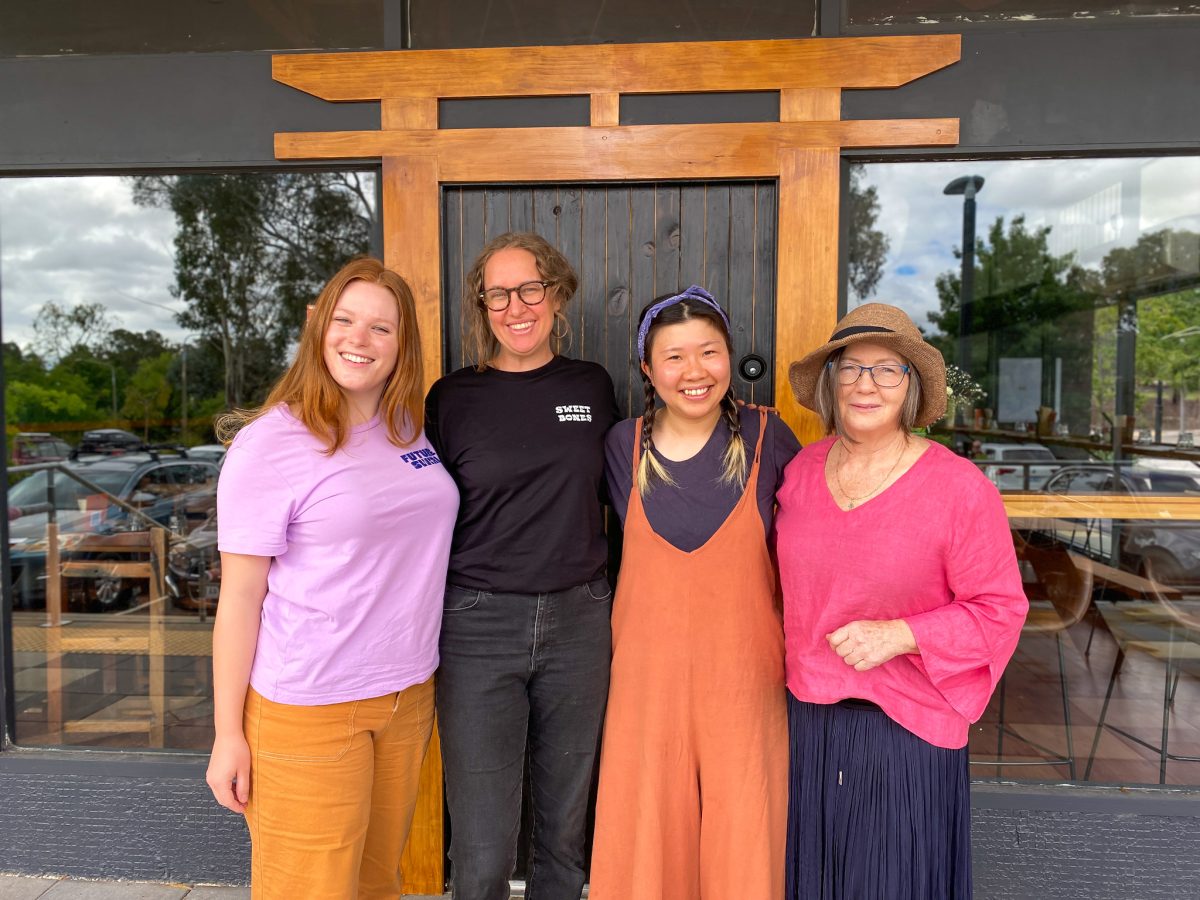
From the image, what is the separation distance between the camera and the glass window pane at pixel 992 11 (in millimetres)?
2309

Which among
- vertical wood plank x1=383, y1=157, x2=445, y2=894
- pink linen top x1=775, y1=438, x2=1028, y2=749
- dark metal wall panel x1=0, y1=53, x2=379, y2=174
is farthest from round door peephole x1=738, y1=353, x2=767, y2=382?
dark metal wall panel x1=0, y1=53, x2=379, y2=174

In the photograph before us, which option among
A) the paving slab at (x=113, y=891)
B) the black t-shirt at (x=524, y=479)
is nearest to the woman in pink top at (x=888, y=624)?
the black t-shirt at (x=524, y=479)

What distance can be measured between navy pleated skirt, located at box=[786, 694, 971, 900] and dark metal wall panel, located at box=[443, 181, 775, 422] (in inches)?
43.1

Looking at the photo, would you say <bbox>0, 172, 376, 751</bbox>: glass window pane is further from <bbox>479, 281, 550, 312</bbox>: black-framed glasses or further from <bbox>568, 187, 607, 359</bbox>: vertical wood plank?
<bbox>479, 281, 550, 312</bbox>: black-framed glasses

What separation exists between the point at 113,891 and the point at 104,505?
2518 millimetres

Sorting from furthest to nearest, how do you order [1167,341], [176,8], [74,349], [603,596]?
[74,349]
[1167,341]
[176,8]
[603,596]

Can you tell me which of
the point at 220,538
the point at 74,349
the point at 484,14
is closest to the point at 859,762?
the point at 220,538

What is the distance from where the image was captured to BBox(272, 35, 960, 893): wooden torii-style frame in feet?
7.36

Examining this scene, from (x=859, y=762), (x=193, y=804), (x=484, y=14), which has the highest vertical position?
(x=484, y=14)

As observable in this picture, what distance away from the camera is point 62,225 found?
594cm

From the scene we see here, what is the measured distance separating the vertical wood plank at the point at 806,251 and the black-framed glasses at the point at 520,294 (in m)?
0.83

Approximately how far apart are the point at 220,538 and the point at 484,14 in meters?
1.87

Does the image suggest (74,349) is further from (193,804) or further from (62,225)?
(193,804)

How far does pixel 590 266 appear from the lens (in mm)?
2418
